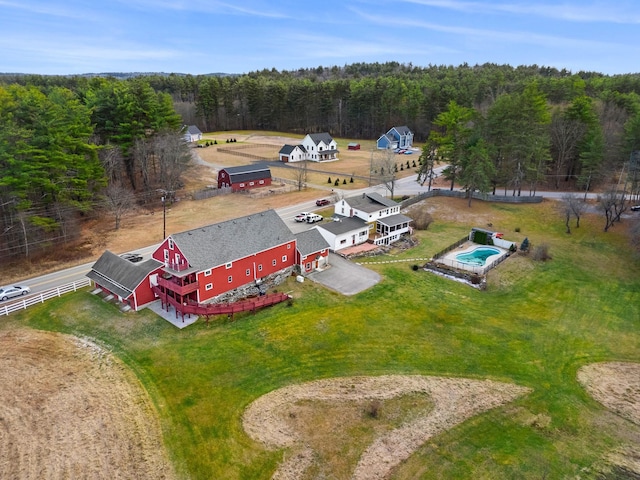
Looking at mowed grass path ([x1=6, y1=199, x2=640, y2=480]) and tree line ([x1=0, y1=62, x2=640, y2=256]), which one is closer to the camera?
mowed grass path ([x1=6, y1=199, x2=640, y2=480])

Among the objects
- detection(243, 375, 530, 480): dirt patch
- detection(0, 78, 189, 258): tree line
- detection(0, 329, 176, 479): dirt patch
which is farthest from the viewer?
detection(0, 78, 189, 258): tree line

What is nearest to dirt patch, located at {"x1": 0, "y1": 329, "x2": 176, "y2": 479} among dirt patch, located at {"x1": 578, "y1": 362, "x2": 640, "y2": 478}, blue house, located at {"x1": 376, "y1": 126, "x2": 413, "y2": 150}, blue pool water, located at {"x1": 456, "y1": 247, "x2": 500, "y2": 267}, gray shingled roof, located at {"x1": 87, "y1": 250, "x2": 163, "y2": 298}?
gray shingled roof, located at {"x1": 87, "y1": 250, "x2": 163, "y2": 298}

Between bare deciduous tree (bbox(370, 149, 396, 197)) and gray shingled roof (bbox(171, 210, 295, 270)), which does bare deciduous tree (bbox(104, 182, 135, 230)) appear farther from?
bare deciduous tree (bbox(370, 149, 396, 197))

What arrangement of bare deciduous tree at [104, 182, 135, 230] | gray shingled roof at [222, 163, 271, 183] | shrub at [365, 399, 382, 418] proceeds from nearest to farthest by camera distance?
1. shrub at [365, 399, 382, 418]
2. bare deciduous tree at [104, 182, 135, 230]
3. gray shingled roof at [222, 163, 271, 183]

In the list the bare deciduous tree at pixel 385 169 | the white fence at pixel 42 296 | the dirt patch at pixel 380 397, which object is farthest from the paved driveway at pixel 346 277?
the bare deciduous tree at pixel 385 169

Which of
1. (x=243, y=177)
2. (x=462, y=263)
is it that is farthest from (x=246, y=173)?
(x=462, y=263)

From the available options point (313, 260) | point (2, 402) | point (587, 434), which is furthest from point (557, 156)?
point (2, 402)
